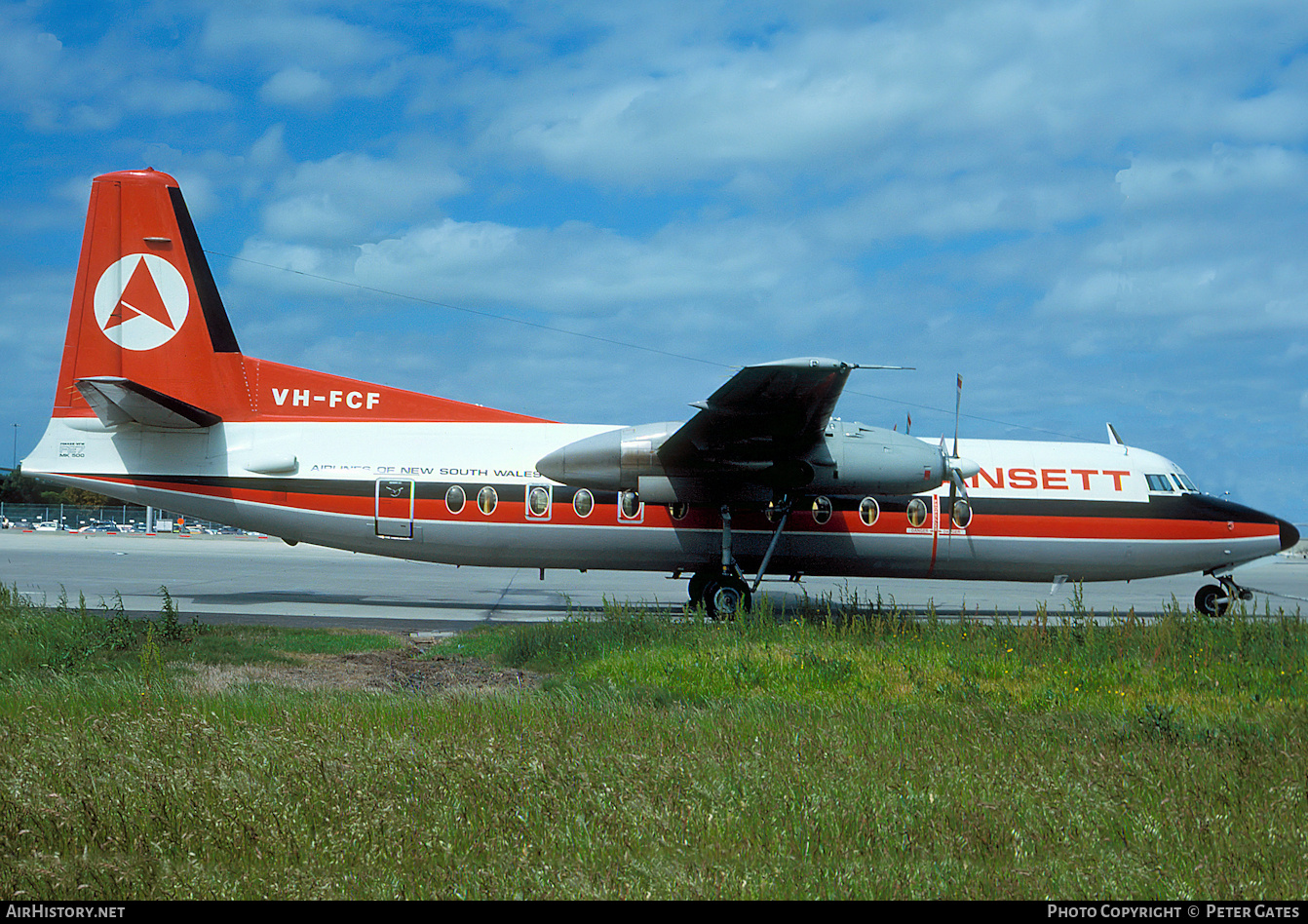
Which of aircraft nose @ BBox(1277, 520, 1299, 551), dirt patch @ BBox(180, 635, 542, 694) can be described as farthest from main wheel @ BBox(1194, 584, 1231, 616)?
dirt patch @ BBox(180, 635, 542, 694)

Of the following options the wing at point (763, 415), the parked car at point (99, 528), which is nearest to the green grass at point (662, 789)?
the wing at point (763, 415)

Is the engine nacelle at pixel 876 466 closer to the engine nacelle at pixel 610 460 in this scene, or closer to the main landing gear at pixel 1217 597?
the engine nacelle at pixel 610 460

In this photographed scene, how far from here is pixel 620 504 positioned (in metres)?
15.3

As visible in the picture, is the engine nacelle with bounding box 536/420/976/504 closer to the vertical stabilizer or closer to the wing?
the wing

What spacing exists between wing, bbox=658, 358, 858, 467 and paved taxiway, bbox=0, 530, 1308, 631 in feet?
9.28

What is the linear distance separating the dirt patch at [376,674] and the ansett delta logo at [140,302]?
8.74 m

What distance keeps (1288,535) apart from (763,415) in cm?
1116

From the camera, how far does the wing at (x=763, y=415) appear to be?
1209 centimetres

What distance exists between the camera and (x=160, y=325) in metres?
15.8

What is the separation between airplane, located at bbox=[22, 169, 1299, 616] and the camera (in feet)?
48.4

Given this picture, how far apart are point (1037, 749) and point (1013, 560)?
35.1 ft

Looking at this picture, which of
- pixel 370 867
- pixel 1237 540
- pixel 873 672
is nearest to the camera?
pixel 370 867

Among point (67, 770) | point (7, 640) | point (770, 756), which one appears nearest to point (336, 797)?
point (67, 770)

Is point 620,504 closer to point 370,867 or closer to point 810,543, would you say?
point 810,543
